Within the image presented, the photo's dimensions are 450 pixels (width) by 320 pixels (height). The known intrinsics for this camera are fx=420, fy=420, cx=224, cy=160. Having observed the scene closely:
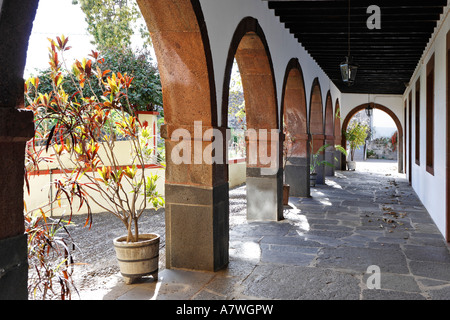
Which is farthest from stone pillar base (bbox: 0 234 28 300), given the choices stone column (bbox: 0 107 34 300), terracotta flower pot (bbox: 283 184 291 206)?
terracotta flower pot (bbox: 283 184 291 206)

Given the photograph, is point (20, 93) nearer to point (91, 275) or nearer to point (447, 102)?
point (91, 275)

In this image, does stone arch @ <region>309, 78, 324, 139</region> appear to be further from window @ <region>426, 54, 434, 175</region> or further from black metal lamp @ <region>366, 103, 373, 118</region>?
black metal lamp @ <region>366, 103, 373, 118</region>

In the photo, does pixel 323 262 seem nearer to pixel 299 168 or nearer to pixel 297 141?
pixel 299 168

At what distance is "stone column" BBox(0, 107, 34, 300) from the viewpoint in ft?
5.54

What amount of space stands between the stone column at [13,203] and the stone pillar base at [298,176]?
666 centimetres

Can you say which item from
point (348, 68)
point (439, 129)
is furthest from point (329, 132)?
point (439, 129)

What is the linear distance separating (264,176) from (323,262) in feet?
6.89

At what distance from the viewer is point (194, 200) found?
366 centimetres

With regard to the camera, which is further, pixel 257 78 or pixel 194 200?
pixel 257 78

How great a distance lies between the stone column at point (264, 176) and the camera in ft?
19.0

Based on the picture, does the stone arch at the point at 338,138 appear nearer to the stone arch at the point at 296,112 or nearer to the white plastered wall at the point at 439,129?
the stone arch at the point at 296,112

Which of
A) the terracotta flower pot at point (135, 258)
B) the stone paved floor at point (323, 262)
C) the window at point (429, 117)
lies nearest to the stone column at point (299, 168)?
the stone paved floor at point (323, 262)

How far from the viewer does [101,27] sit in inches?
289

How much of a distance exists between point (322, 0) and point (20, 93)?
436cm
